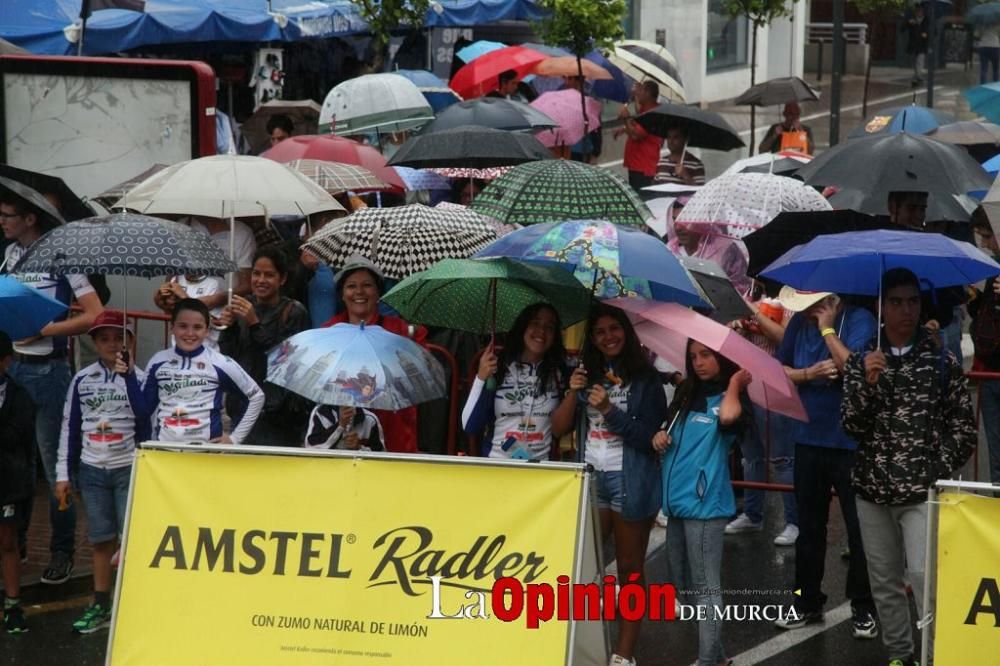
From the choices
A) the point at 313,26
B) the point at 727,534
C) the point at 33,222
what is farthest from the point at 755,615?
the point at 313,26

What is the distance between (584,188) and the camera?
895 cm

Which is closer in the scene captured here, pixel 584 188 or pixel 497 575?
pixel 497 575

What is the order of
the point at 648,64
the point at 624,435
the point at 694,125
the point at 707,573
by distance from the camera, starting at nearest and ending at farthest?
the point at 707,573 → the point at 624,435 → the point at 694,125 → the point at 648,64

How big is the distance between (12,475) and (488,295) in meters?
2.55

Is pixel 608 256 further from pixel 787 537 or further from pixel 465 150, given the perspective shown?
pixel 465 150

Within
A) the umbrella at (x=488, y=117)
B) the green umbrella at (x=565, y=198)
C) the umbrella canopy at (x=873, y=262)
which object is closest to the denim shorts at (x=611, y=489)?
the umbrella canopy at (x=873, y=262)

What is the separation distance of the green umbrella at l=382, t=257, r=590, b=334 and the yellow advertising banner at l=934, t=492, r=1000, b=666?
2199mm

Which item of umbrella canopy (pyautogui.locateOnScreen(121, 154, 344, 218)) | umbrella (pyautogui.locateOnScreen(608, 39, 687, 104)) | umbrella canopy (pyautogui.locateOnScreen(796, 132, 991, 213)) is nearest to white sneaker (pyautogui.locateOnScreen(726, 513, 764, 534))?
umbrella canopy (pyautogui.locateOnScreen(796, 132, 991, 213))

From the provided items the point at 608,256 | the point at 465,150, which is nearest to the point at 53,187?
the point at 465,150

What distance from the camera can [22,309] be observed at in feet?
26.7

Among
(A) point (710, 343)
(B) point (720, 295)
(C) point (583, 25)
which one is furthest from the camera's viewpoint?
(C) point (583, 25)

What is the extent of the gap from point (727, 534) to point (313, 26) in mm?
11927

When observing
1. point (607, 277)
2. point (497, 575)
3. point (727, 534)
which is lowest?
point (727, 534)

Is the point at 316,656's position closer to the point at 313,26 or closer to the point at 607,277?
the point at 607,277
